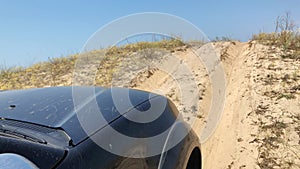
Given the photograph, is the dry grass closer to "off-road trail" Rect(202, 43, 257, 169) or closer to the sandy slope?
the sandy slope

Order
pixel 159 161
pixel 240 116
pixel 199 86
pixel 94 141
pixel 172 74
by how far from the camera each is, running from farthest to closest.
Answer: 1. pixel 172 74
2. pixel 199 86
3. pixel 240 116
4. pixel 159 161
5. pixel 94 141

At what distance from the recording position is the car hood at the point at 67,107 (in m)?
1.99

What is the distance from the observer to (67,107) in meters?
2.23

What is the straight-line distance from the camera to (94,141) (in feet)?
6.23

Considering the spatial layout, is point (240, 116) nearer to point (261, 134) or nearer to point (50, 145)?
point (261, 134)

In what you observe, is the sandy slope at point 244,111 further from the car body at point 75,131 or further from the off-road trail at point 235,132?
the car body at point 75,131

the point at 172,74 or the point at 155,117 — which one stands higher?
the point at 155,117

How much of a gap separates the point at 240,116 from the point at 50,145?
16.8ft

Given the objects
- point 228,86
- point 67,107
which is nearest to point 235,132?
point 228,86

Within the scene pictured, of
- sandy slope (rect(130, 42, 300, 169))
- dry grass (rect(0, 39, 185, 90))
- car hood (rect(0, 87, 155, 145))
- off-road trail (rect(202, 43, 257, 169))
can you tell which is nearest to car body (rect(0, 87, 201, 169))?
car hood (rect(0, 87, 155, 145))

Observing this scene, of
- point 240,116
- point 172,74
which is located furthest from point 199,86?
point 240,116

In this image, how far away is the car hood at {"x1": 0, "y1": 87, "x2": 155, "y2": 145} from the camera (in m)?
1.99

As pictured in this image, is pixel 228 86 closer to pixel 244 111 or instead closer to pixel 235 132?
pixel 244 111

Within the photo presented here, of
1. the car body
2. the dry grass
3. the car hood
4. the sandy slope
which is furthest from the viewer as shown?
the dry grass
